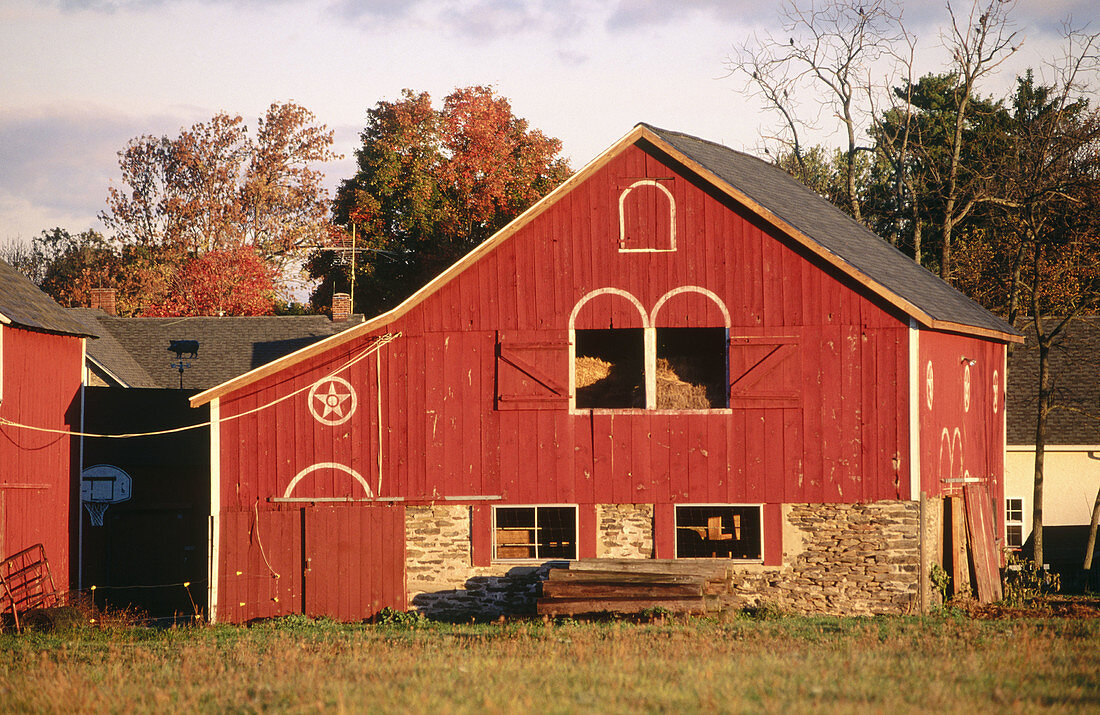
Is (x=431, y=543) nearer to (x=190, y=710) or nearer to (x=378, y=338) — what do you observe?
(x=378, y=338)

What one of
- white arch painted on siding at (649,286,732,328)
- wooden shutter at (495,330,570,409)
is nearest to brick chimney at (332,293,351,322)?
wooden shutter at (495,330,570,409)

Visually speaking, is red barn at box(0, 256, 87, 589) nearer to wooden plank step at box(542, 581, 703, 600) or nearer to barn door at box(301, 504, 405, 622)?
barn door at box(301, 504, 405, 622)

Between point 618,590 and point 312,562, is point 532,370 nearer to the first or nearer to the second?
point 618,590

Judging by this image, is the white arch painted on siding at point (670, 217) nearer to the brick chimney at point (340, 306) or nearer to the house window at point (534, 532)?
the house window at point (534, 532)

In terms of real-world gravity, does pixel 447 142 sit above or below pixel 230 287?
above

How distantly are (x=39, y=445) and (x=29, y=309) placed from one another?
2.68 meters

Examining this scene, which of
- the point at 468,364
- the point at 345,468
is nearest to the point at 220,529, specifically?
the point at 345,468

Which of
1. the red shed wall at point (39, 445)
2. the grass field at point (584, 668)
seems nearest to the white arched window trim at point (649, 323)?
the grass field at point (584, 668)

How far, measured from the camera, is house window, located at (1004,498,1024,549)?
2833 cm

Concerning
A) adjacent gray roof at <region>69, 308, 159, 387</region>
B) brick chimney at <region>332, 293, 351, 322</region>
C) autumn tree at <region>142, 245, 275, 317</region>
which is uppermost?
autumn tree at <region>142, 245, 275, 317</region>

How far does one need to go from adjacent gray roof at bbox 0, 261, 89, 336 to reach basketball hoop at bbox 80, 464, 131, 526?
3.22m

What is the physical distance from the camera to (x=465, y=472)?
19.7 metres

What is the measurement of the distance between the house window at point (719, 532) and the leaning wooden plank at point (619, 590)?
6.30 feet

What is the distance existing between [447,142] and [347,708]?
3128 cm
